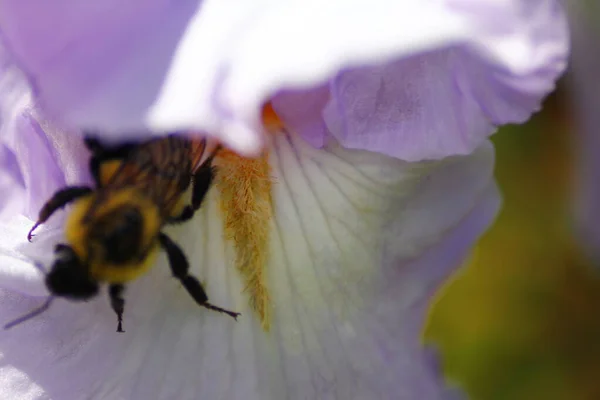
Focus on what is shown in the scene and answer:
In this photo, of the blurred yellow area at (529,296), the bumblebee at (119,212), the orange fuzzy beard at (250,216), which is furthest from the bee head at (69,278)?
the blurred yellow area at (529,296)

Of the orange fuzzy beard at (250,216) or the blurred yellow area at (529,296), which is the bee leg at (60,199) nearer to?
the orange fuzzy beard at (250,216)

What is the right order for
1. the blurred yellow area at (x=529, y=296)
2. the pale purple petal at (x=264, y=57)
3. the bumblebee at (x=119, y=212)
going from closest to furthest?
the pale purple petal at (x=264, y=57)
the bumblebee at (x=119, y=212)
the blurred yellow area at (x=529, y=296)

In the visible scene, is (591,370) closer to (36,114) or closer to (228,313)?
(228,313)

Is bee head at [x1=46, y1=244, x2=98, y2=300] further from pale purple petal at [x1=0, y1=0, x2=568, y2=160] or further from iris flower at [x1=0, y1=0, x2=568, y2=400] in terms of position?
pale purple petal at [x1=0, y1=0, x2=568, y2=160]

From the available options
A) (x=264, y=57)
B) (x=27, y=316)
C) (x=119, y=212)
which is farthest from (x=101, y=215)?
(x=264, y=57)

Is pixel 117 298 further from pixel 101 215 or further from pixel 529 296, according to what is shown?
pixel 529 296

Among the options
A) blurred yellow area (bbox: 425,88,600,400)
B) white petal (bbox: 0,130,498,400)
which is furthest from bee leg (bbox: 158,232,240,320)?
blurred yellow area (bbox: 425,88,600,400)

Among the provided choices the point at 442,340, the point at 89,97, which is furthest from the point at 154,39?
the point at 442,340
